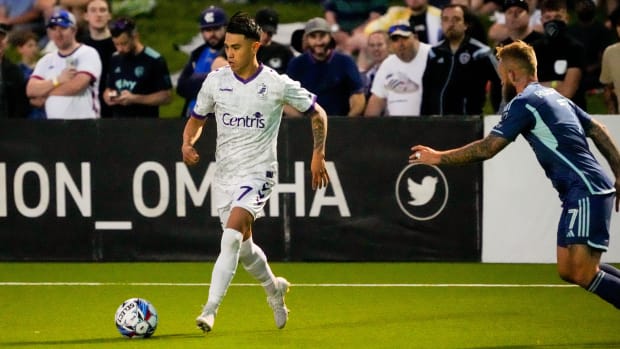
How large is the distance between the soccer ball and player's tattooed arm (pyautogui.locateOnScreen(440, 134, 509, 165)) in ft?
7.70

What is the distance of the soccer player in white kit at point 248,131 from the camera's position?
888cm

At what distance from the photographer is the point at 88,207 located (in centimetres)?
1325

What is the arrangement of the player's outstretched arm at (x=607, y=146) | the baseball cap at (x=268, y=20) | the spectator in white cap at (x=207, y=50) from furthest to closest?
the baseball cap at (x=268, y=20) < the spectator in white cap at (x=207, y=50) < the player's outstretched arm at (x=607, y=146)

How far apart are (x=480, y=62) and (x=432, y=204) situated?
5.26ft

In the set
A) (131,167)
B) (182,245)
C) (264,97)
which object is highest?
(264,97)

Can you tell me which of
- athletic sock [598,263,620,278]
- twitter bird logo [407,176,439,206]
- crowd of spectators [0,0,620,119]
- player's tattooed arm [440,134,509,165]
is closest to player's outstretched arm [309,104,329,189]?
player's tattooed arm [440,134,509,165]

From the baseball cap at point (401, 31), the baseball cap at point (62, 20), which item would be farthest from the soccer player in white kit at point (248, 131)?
the baseball cap at point (62, 20)

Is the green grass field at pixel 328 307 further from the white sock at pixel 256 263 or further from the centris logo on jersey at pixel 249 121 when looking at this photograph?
the centris logo on jersey at pixel 249 121

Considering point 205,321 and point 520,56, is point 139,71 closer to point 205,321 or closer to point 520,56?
point 205,321

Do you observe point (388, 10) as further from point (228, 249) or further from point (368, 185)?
point (228, 249)

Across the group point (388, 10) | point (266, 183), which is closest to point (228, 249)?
point (266, 183)

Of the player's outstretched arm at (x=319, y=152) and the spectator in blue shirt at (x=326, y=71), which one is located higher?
the spectator in blue shirt at (x=326, y=71)

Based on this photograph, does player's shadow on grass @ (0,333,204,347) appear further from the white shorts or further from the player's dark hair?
the player's dark hair

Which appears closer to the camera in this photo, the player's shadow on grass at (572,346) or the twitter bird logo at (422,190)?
the player's shadow on grass at (572,346)
